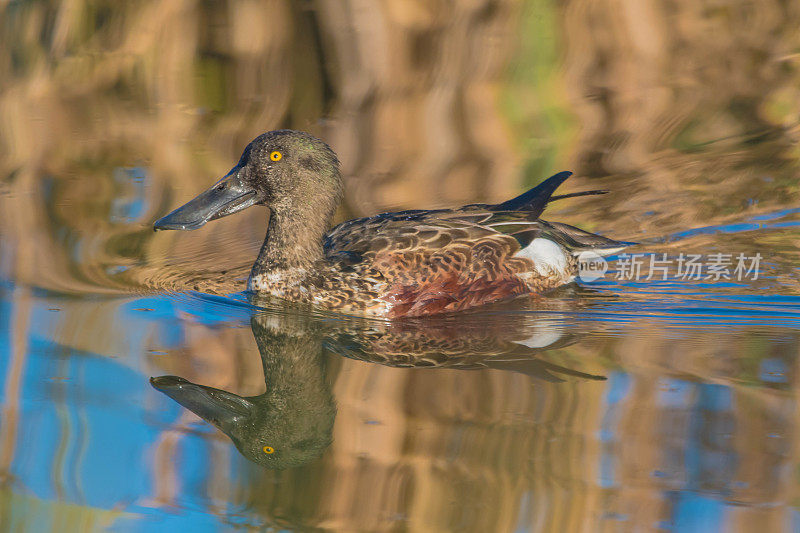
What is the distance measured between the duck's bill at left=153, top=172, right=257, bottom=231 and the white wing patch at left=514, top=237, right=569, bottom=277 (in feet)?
5.57

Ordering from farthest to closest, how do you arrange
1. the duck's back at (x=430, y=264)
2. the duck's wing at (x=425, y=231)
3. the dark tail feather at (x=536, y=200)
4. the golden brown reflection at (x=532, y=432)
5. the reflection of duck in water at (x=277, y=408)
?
the dark tail feather at (x=536, y=200) < the duck's wing at (x=425, y=231) < the duck's back at (x=430, y=264) < the reflection of duck in water at (x=277, y=408) < the golden brown reflection at (x=532, y=432)

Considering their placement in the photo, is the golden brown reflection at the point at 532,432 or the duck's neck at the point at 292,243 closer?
the golden brown reflection at the point at 532,432

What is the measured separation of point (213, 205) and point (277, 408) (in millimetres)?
1854

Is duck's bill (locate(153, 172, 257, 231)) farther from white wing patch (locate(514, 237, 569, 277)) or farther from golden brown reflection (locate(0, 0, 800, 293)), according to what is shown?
white wing patch (locate(514, 237, 569, 277))

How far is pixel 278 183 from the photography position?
20.6ft

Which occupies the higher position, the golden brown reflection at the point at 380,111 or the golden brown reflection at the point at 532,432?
the golden brown reflection at the point at 380,111

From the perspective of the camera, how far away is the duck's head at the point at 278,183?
20.5 feet

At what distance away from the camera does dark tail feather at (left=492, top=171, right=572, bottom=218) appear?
679 cm

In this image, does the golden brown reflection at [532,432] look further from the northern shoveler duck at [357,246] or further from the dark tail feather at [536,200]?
the dark tail feather at [536,200]

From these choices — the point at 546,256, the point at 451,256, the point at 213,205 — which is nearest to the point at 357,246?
the point at 451,256

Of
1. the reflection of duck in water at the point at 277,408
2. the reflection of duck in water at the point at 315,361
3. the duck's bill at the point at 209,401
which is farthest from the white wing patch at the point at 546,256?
the duck's bill at the point at 209,401

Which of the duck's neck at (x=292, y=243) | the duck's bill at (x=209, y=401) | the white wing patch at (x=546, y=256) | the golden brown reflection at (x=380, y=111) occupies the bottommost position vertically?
the duck's bill at (x=209, y=401)

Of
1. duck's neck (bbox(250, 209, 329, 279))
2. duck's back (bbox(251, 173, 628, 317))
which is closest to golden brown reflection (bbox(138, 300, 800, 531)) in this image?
duck's back (bbox(251, 173, 628, 317))

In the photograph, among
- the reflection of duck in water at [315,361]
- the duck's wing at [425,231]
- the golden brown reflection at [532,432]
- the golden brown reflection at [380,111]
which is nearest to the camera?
the golden brown reflection at [532,432]
